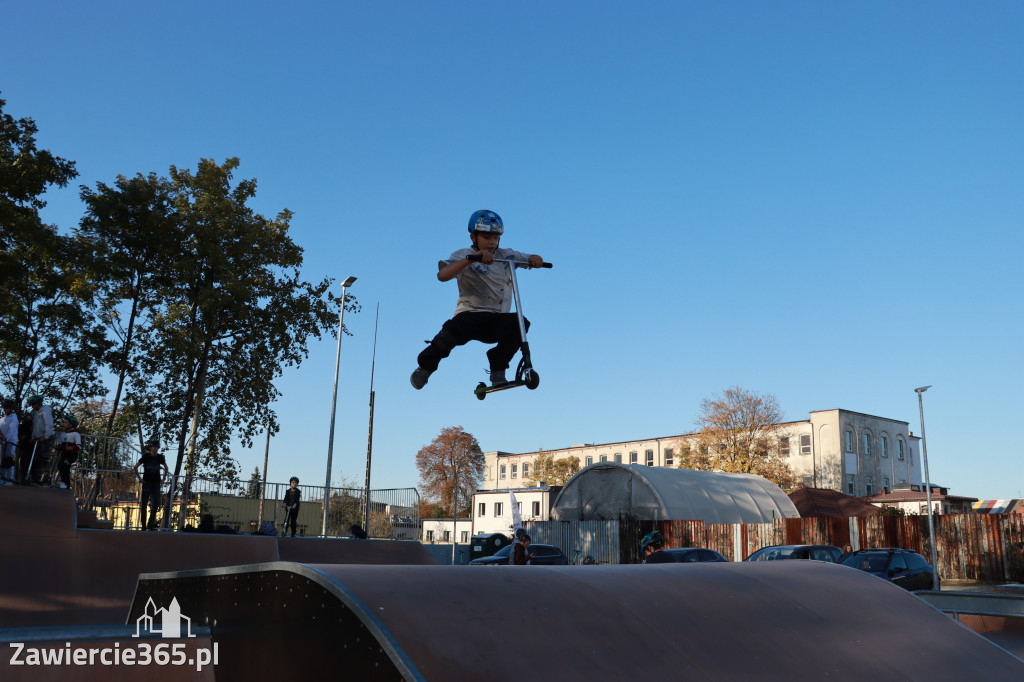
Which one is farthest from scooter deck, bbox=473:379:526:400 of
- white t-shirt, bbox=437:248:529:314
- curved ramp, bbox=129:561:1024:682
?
curved ramp, bbox=129:561:1024:682

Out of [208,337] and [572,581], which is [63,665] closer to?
[572,581]

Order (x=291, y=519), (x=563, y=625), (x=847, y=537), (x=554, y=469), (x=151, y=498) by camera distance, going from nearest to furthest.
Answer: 1. (x=563, y=625)
2. (x=151, y=498)
3. (x=291, y=519)
4. (x=847, y=537)
5. (x=554, y=469)

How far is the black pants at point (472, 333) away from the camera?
7.16 meters

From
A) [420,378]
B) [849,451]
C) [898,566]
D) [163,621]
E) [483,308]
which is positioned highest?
[849,451]

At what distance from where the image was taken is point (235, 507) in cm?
1675

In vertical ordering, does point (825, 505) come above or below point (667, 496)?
below

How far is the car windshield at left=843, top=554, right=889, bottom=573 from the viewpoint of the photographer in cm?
1712

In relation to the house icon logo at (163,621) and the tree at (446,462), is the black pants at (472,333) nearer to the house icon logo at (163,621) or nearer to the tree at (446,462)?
the house icon logo at (163,621)

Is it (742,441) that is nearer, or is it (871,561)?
(871,561)

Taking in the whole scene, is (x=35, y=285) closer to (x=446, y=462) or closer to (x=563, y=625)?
(x=563, y=625)

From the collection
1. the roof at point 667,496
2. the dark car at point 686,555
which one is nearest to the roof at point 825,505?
the roof at point 667,496

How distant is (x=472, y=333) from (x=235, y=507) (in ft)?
38.4

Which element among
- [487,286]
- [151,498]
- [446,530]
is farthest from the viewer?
[446,530]

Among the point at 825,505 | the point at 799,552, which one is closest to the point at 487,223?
the point at 799,552
